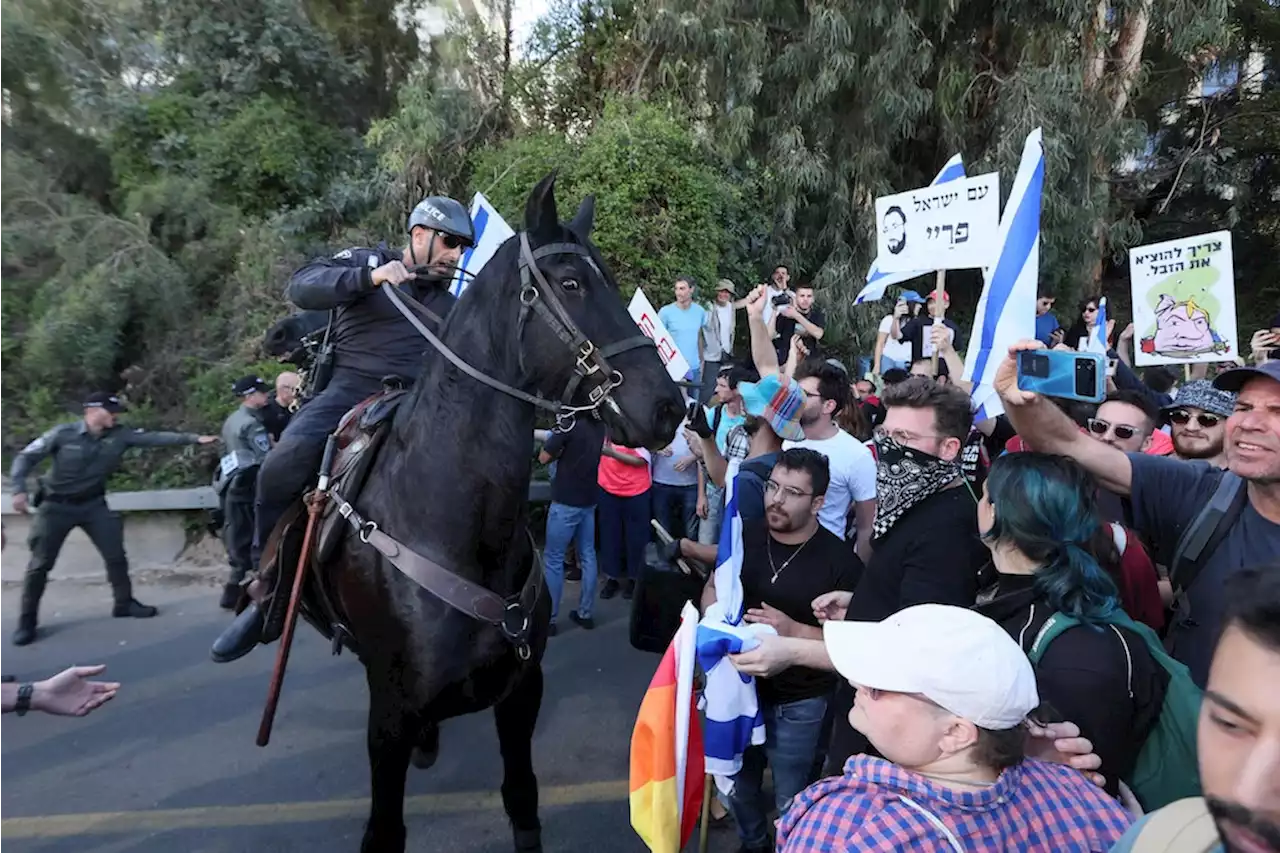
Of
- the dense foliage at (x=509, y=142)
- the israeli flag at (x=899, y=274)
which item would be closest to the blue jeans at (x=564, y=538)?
the israeli flag at (x=899, y=274)

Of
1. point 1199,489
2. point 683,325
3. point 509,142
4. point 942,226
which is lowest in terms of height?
point 1199,489

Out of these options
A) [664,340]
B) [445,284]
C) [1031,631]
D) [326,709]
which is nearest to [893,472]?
[1031,631]

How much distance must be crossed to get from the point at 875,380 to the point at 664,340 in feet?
14.2

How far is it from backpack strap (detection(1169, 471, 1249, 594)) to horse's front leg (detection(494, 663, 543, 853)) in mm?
2328

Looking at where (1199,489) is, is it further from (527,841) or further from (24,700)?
(24,700)

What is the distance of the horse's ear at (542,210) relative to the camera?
2809mm

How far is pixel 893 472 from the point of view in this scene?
8.64 feet

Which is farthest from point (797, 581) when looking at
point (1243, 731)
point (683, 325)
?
point (683, 325)

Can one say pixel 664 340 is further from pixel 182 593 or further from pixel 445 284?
pixel 182 593

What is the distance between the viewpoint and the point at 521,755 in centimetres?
347

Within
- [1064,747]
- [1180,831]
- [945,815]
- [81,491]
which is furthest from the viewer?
[81,491]

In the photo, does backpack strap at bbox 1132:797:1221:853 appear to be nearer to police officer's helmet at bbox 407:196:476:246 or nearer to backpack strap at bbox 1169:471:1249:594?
backpack strap at bbox 1169:471:1249:594

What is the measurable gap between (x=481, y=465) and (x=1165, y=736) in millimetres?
2138

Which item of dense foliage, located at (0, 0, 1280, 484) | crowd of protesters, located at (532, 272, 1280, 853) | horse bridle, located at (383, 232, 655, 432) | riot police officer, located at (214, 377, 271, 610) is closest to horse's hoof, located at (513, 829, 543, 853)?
crowd of protesters, located at (532, 272, 1280, 853)
